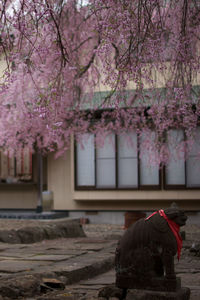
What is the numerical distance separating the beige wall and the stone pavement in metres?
6.25

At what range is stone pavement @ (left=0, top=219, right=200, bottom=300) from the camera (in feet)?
18.5

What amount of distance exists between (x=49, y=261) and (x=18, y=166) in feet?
42.2

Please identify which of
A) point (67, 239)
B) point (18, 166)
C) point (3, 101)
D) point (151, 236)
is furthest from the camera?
point (18, 166)

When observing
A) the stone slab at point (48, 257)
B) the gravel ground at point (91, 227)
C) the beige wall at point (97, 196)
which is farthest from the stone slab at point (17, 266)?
the beige wall at point (97, 196)

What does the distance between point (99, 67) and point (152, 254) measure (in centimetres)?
928

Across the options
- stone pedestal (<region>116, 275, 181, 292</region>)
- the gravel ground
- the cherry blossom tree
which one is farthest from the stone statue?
the gravel ground

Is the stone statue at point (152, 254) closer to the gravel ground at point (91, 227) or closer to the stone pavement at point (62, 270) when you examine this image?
the stone pavement at point (62, 270)

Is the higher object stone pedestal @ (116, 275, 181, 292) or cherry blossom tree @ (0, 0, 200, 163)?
cherry blossom tree @ (0, 0, 200, 163)

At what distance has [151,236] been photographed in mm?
5125

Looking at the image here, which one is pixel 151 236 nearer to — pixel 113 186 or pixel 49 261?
pixel 49 261

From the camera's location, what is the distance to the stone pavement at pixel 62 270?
5633mm

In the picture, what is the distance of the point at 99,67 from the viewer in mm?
13797

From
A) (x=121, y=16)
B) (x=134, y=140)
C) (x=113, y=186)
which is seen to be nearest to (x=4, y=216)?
(x=113, y=186)

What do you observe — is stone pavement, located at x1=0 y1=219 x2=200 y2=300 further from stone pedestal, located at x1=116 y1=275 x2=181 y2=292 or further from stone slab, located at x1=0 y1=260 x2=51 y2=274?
stone pedestal, located at x1=116 y1=275 x2=181 y2=292
